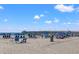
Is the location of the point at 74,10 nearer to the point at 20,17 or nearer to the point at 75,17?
the point at 75,17

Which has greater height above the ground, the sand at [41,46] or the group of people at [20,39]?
the group of people at [20,39]

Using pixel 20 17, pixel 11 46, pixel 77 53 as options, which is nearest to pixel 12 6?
pixel 20 17

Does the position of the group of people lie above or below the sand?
above

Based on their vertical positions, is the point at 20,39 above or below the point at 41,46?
above
